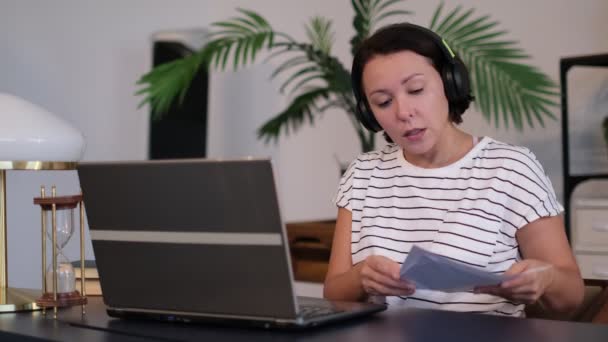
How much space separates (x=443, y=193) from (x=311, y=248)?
2.01 meters

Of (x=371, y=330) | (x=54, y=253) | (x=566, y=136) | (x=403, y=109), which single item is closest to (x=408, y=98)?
(x=403, y=109)

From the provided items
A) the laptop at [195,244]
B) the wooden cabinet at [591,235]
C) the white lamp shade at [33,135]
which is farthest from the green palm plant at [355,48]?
the laptop at [195,244]

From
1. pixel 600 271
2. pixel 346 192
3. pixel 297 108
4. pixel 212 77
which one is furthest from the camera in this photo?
pixel 212 77

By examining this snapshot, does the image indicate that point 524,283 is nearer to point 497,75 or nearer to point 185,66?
point 497,75

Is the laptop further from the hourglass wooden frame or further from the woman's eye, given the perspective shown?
the woman's eye

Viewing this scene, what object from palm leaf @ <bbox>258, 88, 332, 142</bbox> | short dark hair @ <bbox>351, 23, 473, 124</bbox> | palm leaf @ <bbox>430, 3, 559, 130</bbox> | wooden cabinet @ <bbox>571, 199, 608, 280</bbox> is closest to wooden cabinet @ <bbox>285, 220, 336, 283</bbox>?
palm leaf @ <bbox>258, 88, 332, 142</bbox>

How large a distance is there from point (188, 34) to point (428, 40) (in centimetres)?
228

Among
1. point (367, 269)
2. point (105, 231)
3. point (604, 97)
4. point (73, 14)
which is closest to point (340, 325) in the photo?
point (367, 269)

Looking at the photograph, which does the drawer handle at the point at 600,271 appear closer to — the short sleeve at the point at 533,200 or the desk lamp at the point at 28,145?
the short sleeve at the point at 533,200

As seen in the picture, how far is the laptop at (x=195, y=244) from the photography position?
109 cm

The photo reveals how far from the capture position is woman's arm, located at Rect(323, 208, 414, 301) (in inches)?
53.6

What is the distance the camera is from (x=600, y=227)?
2.92 m

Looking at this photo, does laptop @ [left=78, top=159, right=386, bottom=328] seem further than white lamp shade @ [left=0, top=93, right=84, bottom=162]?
No

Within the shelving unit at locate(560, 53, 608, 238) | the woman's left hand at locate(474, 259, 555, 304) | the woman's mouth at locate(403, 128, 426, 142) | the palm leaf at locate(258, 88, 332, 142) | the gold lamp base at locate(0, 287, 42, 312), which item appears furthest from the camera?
the palm leaf at locate(258, 88, 332, 142)
